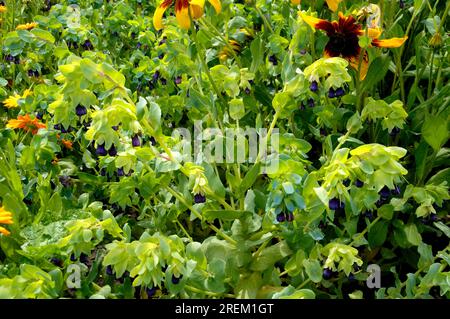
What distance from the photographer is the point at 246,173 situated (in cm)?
155

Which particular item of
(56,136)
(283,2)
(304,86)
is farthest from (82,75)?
(283,2)

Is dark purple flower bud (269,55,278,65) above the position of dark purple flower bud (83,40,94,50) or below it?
above

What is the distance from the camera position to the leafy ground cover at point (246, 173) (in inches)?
51.1

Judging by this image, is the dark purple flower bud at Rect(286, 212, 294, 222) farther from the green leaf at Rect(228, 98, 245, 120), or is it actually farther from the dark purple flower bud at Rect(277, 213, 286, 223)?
the green leaf at Rect(228, 98, 245, 120)

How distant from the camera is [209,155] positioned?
153 centimetres

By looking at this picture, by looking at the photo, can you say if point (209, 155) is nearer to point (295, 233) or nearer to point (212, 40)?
point (295, 233)

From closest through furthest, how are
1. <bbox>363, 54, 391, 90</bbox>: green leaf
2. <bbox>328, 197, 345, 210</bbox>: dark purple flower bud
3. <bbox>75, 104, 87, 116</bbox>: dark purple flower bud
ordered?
<bbox>328, 197, 345, 210</bbox>: dark purple flower bud
<bbox>75, 104, 87, 116</bbox>: dark purple flower bud
<bbox>363, 54, 391, 90</bbox>: green leaf

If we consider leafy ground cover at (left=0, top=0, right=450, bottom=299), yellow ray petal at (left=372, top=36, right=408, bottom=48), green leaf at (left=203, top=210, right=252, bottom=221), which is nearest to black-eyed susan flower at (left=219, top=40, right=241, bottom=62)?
leafy ground cover at (left=0, top=0, right=450, bottom=299)

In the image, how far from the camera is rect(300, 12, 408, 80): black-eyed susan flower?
1.61m

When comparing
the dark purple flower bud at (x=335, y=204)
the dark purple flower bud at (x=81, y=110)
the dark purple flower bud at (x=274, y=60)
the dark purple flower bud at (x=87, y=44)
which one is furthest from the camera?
the dark purple flower bud at (x=87, y=44)

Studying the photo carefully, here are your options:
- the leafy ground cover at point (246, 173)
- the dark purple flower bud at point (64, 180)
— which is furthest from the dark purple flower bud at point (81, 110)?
the dark purple flower bud at point (64, 180)

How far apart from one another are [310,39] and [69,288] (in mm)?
867

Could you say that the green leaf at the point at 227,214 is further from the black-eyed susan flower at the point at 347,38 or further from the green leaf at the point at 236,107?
the black-eyed susan flower at the point at 347,38
